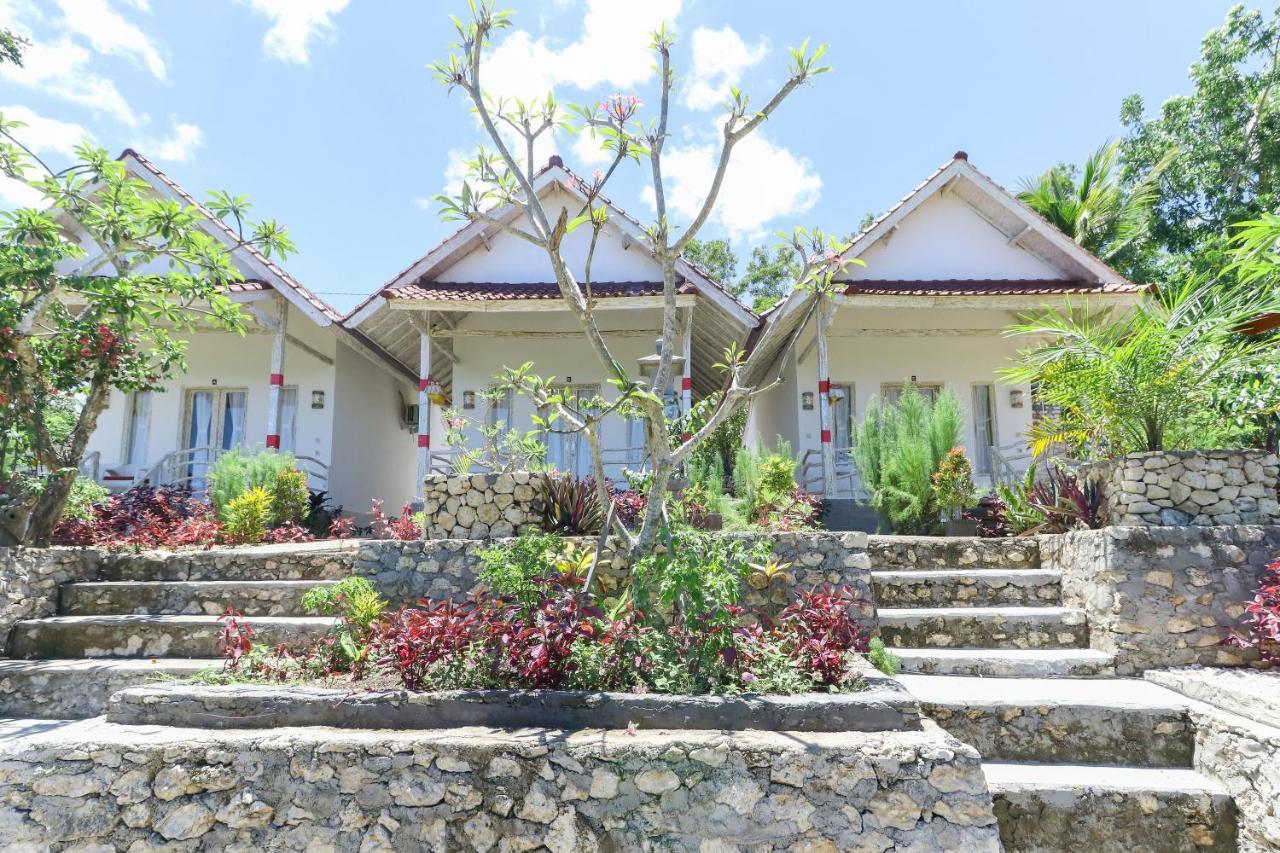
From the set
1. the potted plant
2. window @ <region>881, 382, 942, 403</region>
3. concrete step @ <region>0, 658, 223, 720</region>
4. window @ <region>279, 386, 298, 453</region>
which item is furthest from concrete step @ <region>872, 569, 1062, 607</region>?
window @ <region>279, 386, 298, 453</region>

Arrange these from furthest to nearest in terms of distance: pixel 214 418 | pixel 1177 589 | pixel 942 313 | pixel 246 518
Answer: pixel 214 418 → pixel 942 313 → pixel 246 518 → pixel 1177 589

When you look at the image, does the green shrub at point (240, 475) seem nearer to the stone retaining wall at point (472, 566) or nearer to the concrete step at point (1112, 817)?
the stone retaining wall at point (472, 566)

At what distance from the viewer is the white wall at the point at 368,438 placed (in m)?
12.2

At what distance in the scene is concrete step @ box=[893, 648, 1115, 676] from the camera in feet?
16.1

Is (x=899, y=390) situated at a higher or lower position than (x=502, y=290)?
lower

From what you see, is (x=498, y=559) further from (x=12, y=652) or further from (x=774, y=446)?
(x=774, y=446)

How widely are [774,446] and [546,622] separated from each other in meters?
9.69

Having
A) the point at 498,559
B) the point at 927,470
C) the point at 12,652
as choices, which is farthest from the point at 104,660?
the point at 927,470

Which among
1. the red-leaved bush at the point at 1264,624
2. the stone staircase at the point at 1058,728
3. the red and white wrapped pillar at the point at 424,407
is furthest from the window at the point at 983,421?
the red and white wrapped pillar at the point at 424,407

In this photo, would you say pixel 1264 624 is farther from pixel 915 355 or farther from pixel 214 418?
pixel 214 418

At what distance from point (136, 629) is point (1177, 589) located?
7819 millimetres

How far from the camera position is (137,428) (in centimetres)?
1211

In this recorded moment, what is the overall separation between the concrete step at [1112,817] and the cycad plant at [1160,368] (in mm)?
2689

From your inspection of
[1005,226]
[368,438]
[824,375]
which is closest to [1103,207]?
[1005,226]
